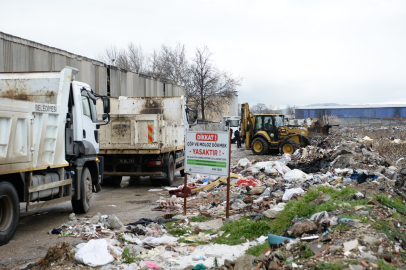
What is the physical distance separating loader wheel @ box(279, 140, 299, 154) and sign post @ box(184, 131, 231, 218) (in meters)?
15.7

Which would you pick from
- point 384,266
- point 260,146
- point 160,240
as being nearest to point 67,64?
point 260,146

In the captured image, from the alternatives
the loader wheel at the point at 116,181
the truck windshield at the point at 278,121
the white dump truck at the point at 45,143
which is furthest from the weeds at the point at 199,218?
the truck windshield at the point at 278,121

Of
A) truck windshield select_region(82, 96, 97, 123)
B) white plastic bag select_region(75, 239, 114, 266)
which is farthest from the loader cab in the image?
white plastic bag select_region(75, 239, 114, 266)

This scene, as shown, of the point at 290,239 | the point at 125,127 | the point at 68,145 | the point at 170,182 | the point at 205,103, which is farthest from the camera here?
the point at 205,103

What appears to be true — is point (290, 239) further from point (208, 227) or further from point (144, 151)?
point (144, 151)

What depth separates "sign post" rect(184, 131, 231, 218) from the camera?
757cm

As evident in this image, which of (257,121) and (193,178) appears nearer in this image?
(193,178)

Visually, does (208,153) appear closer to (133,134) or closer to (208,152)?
(208,152)

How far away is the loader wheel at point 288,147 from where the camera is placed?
2277 centimetres

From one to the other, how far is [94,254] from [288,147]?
19148 millimetres

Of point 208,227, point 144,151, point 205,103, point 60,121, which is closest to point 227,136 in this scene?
point 208,227

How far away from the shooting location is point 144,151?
40.8 ft

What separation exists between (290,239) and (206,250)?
1.26 metres

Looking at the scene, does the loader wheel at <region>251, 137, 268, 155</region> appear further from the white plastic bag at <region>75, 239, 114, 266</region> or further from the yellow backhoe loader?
the white plastic bag at <region>75, 239, 114, 266</region>
